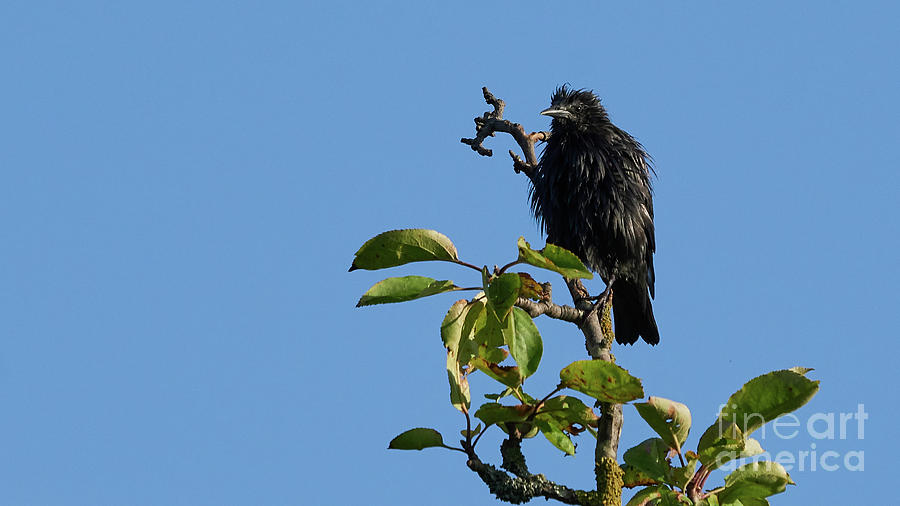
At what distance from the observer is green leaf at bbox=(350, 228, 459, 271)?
9.44ft

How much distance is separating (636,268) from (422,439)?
3.62 meters

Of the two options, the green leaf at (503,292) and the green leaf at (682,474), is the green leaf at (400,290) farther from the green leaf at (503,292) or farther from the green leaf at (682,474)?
the green leaf at (682,474)

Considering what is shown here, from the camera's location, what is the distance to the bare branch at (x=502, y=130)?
171 inches

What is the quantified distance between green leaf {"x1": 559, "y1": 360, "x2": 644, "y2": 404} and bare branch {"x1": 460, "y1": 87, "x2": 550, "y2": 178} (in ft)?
5.42

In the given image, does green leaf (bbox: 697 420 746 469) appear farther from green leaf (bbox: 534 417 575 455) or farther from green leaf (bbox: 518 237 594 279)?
green leaf (bbox: 518 237 594 279)

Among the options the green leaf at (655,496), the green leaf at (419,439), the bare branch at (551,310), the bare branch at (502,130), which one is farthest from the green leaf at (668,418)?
the bare branch at (502,130)

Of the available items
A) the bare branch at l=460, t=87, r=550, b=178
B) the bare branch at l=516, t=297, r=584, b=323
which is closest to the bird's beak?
the bare branch at l=460, t=87, r=550, b=178

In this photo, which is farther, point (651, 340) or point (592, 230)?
point (651, 340)

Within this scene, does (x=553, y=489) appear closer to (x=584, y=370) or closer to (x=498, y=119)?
(x=584, y=370)

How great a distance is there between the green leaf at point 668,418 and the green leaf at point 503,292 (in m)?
0.56

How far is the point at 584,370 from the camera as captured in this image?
2.82 meters

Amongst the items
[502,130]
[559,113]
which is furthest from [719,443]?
[559,113]

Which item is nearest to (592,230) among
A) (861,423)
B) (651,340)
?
(651,340)

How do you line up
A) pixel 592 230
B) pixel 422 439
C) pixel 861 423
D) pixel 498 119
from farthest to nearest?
1. pixel 592 230
2. pixel 498 119
3. pixel 861 423
4. pixel 422 439
